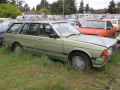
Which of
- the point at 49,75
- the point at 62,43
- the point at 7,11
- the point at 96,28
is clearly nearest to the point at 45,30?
the point at 62,43

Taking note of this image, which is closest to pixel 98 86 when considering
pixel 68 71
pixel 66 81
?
pixel 66 81

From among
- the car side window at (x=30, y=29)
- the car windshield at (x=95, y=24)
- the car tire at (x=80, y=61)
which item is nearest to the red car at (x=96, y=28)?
the car windshield at (x=95, y=24)

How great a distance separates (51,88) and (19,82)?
100 cm

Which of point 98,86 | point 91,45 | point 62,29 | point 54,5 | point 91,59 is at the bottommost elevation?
point 98,86

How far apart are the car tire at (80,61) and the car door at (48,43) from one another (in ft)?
1.57

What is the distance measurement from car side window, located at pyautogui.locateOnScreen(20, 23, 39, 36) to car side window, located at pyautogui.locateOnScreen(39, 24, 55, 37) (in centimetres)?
25

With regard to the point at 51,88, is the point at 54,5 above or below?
above

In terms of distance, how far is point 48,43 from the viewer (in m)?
6.88

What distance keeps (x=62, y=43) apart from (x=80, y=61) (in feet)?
2.77

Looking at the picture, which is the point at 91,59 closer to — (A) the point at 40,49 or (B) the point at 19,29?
(A) the point at 40,49

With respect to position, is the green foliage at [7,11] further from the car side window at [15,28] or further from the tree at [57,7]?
the tree at [57,7]

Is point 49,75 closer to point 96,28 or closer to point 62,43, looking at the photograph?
point 62,43

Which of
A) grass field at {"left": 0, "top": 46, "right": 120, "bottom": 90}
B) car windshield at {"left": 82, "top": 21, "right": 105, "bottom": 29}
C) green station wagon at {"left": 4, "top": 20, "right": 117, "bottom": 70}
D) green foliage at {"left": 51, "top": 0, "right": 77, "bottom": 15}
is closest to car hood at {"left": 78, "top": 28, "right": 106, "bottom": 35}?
car windshield at {"left": 82, "top": 21, "right": 105, "bottom": 29}

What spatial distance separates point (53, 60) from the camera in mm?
7215
